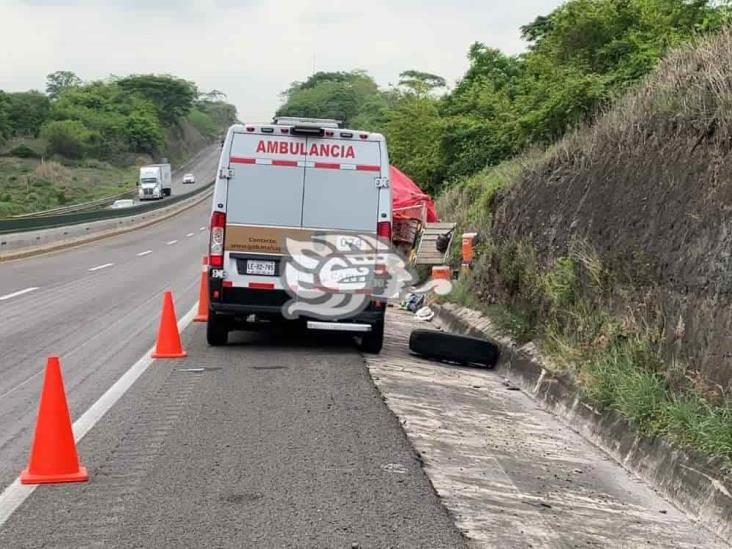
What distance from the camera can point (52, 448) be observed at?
19.0 ft

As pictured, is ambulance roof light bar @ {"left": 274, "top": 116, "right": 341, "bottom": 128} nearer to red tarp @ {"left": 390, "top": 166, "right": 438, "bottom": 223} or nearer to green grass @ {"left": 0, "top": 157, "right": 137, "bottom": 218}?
red tarp @ {"left": 390, "top": 166, "right": 438, "bottom": 223}

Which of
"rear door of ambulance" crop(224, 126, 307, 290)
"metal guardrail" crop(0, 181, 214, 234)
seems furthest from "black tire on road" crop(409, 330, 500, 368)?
"metal guardrail" crop(0, 181, 214, 234)

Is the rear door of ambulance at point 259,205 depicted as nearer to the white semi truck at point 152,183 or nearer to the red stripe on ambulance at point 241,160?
the red stripe on ambulance at point 241,160

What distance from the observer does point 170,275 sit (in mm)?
22578

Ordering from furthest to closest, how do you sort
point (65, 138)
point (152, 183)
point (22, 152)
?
1. point (65, 138)
2. point (22, 152)
3. point (152, 183)

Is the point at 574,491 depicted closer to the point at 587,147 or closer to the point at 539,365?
the point at 539,365

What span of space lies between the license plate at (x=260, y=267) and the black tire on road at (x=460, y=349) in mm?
2018

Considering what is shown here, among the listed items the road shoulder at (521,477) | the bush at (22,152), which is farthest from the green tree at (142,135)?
the road shoulder at (521,477)

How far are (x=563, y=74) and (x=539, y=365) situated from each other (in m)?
11.1

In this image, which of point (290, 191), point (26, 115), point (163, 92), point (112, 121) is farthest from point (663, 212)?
point (163, 92)

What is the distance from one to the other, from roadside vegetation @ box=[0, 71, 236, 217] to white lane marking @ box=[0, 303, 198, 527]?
6201 centimetres

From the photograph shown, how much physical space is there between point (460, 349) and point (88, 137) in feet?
349

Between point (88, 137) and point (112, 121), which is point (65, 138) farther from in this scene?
point (112, 121)

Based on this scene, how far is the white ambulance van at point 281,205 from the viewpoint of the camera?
1071 centimetres
